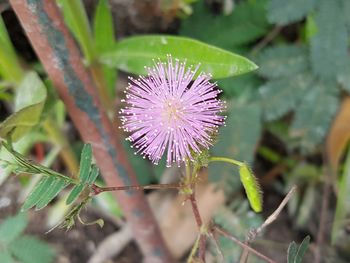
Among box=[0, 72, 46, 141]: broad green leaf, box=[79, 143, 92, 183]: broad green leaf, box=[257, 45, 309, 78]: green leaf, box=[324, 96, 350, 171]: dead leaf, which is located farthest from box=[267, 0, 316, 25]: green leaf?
box=[79, 143, 92, 183]: broad green leaf

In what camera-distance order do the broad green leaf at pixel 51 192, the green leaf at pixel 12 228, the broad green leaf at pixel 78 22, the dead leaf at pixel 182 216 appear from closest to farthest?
the broad green leaf at pixel 51 192 → the green leaf at pixel 12 228 → the broad green leaf at pixel 78 22 → the dead leaf at pixel 182 216

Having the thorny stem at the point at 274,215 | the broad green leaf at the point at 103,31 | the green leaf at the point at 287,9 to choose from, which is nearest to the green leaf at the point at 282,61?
the green leaf at the point at 287,9

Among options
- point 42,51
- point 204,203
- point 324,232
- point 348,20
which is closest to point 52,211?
point 204,203

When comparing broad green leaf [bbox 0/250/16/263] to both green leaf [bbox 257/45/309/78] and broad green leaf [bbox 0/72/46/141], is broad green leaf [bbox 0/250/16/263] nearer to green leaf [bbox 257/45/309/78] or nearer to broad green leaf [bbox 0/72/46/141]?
broad green leaf [bbox 0/72/46/141]

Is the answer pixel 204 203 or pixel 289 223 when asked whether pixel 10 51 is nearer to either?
pixel 204 203

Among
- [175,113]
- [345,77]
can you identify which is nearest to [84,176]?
[175,113]

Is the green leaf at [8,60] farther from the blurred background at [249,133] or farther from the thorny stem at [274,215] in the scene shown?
the thorny stem at [274,215]

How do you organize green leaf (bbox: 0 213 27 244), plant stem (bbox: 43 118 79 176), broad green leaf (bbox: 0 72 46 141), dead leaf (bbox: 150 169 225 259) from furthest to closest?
1. dead leaf (bbox: 150 169 225 259)
2. plant stem (bbox: 43 118 79 176)
3. green leaf (bbox: 0 213 27 244)
4. broad green leaf (bbox: 0 72 46 141)
